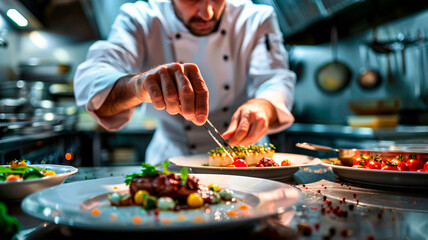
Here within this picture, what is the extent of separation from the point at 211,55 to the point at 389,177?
1584 mm

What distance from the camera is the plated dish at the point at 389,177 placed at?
1.09 meters

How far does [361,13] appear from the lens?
435 centimetres

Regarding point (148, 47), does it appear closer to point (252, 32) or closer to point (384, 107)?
point (252, 32)

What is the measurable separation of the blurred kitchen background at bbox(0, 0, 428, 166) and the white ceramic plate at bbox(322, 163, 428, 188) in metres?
1.66

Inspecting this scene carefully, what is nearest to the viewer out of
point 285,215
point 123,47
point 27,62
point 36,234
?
point 36,234

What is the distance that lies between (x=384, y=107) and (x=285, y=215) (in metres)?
3.37

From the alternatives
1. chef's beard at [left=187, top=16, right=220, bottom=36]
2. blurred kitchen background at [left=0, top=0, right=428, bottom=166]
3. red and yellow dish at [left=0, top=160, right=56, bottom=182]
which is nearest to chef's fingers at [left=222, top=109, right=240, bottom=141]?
red and yellow dish at [left=0, top=160, right=56, bottom=182]

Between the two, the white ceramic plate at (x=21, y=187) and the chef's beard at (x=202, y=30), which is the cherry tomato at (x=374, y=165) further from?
the chef's beard at (x=202, y=30)

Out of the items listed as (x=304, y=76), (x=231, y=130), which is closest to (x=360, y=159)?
(x=231, y=130)

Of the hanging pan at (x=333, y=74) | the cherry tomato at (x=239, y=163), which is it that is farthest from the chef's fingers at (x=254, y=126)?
the hanging pan at (x=333, y=74)

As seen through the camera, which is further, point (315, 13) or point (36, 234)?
point (315, 13)

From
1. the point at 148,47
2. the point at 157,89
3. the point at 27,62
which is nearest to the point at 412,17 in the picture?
the point at 148,47

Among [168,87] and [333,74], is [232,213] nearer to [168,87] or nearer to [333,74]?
[168,87]

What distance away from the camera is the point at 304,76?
5902mm
